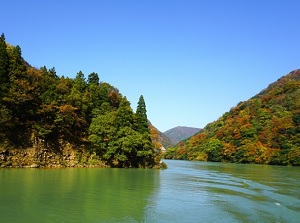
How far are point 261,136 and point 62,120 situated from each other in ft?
225

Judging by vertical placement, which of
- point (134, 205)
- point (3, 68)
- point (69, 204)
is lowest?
point (134, 205)

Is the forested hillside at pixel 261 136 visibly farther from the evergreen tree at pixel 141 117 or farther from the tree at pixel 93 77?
the tree at pixel 93 77

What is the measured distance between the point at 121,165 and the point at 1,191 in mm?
31932

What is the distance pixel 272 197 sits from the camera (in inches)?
930

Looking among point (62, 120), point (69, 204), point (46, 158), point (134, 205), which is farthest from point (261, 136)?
point (69, 204)

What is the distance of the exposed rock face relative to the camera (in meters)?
38.9

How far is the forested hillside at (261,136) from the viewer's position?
85.2m

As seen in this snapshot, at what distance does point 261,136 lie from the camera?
9588 cm

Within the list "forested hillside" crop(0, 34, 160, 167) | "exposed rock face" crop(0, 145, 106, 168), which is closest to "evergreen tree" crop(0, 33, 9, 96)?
"forested hillside" crop(0, 34, 160, 167)

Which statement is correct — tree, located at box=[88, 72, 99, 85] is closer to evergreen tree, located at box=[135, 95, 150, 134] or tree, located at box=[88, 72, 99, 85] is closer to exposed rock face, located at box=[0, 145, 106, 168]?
evergreen tree, located at box=[135, 95, 150, 134]

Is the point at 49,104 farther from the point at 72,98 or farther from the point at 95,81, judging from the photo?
the point at 95,81

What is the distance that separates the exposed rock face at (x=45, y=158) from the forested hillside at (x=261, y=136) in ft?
181

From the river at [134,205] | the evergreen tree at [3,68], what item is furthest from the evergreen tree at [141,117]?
the river at [134,205]

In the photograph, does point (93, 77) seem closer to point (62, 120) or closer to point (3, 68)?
point (62, 120)
